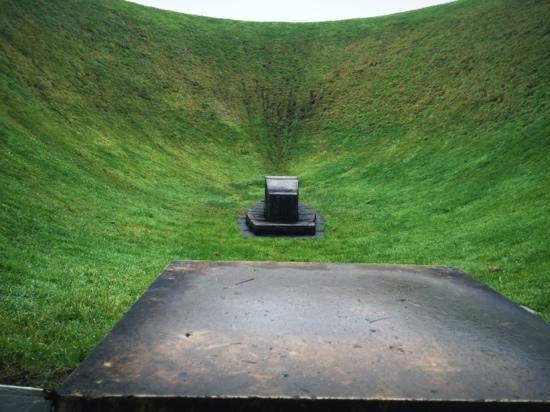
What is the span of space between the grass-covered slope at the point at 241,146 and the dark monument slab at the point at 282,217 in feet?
2.92

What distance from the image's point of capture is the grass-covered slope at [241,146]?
29.3 feet

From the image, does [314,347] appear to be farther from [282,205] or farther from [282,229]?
[282,205]

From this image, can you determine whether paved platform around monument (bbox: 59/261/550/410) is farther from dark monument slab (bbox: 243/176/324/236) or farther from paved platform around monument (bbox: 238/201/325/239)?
dark monument slab (bbox: 243/176/324/236)

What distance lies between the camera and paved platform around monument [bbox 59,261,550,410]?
6.38 ft

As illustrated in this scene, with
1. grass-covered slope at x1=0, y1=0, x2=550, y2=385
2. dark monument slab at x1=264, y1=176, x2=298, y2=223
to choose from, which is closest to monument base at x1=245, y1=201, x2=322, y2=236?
dark monument slab at x1=264, y1=176, x2=298, y2=223

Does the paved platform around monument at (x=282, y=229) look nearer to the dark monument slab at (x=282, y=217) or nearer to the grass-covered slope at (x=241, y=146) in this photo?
the dark monument slab at (x=282, y=217)

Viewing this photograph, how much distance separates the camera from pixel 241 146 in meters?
34.1

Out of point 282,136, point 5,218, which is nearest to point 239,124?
point 282,136

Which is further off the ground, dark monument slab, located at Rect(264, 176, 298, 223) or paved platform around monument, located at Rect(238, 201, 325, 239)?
dark monument slab, located at Rect(264, 176, 298, 223)

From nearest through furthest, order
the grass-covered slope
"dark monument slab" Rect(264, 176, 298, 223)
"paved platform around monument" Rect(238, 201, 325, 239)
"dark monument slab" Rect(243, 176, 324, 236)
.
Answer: the grass-covered slope, "paved platform around monument" Rect(238, 201, 325, 239), "dark monument slab" Rect(243, 176, 324, 236), "dark monument slab" Rect(264, 176, 298, 223)

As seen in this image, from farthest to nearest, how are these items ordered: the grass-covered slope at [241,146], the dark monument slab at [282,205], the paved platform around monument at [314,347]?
the dark monument slab at [282,205] < the grass-covered slope at [241,146] < the paved platform around monument at [314,347]

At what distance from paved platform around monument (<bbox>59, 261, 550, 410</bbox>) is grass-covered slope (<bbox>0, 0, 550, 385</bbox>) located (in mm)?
2619

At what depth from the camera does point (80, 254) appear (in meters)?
9.84

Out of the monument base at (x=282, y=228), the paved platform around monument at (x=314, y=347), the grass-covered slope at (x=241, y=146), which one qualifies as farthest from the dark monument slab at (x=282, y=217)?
the paved platform around monument at (x=314, y=347)
